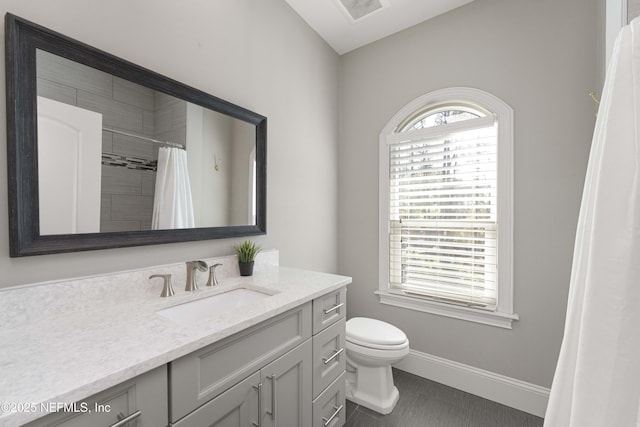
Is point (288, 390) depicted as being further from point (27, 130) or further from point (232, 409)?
point (27, 130)

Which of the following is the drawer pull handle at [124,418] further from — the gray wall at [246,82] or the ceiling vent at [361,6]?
the ceiling vent at [361,6]

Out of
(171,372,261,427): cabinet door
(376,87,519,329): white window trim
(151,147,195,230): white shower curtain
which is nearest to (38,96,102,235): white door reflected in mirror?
(151,147,195,230): white shower curtain

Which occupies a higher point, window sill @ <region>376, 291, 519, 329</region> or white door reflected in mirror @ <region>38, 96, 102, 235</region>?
white door reflected in mirror @ <region>38, 96, 102, 235</region>

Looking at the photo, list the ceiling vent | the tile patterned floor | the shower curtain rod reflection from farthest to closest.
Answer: the ceiling vent < the tile patterned floor < the shower curtain rod reflection

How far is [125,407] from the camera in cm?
65

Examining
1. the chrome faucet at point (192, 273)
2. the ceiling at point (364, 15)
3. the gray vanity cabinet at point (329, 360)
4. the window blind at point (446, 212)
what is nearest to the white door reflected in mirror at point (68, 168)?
the chrome faucet at point (192, 273)

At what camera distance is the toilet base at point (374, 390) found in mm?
1793

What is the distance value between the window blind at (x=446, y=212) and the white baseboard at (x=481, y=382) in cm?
48

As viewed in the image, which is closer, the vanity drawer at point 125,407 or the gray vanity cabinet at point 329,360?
the vanity drawer at point 125,407

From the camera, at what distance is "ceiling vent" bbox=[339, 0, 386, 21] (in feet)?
6.39

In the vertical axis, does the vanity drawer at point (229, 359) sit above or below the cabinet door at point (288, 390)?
above

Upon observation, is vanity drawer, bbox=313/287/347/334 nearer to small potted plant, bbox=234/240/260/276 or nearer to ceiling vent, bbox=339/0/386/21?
small potted plant, bbox=234/240/260/276

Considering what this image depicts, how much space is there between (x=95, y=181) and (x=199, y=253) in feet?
1.84

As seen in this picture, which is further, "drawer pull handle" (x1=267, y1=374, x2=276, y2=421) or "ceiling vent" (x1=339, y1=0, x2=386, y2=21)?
"ceiling vent" (x1=339, y1=0, x2=386, y2=21)
